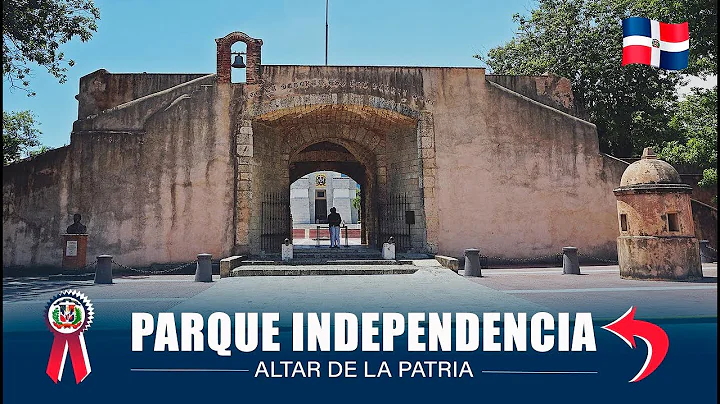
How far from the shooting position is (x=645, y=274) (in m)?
9.05

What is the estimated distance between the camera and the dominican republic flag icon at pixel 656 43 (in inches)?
415

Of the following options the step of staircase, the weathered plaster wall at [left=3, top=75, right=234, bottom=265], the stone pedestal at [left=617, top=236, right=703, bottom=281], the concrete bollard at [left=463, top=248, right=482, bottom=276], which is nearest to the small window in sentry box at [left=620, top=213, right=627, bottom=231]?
the stone pedestal at [left=617, top=236, right=703, bottom=281]

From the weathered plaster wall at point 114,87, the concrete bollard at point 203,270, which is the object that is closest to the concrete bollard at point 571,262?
the concrete bollard at point 203,270

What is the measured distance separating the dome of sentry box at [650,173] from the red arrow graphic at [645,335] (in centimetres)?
486

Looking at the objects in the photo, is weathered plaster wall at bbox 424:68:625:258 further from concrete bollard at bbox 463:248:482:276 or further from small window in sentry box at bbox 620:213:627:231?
small window in sentry box at bbox 620:213:627:231

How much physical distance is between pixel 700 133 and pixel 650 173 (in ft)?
11.4

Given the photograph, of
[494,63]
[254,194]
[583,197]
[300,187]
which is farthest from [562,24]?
[300,187]

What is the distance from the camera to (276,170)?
13.9m

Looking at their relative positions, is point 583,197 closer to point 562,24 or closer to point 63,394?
point 562,24

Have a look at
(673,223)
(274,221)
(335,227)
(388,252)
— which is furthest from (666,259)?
(274,221)

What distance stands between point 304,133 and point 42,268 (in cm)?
798

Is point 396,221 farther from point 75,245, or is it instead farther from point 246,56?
point 75,245

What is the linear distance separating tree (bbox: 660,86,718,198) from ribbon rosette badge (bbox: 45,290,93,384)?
13.2m

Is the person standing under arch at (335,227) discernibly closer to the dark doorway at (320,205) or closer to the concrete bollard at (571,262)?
the concrete bollard at (571,262)
